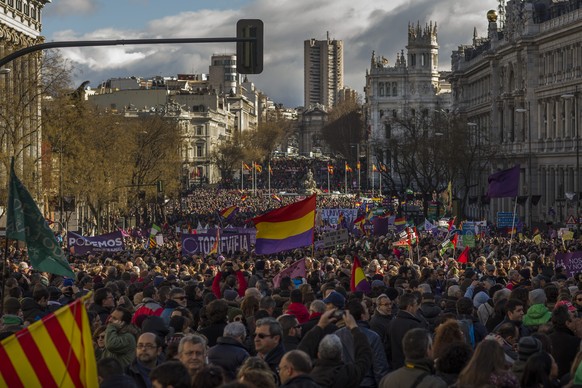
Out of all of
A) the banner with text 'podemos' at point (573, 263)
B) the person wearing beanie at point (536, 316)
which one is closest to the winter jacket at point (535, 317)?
the person wearing beanie at point (536, 316)

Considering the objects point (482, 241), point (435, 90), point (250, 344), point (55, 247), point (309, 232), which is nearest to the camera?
point (250, 344)

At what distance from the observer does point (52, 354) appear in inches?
355

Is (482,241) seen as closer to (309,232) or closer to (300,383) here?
(309,232)

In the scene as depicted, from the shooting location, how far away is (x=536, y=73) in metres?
84.1

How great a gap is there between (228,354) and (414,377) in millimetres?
2422

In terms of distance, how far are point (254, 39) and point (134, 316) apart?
216 inches

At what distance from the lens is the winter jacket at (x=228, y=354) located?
40.6ft

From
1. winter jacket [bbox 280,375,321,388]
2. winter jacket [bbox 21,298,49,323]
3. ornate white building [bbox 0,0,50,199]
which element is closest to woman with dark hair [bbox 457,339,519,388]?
winter jacket [bbox 280,375,321,388]

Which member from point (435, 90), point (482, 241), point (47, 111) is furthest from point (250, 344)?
point (435, 90)

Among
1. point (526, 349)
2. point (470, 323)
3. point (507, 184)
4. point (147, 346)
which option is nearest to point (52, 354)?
point (147, 346)

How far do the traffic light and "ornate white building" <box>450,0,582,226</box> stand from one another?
163ft

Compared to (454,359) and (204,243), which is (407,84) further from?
(454,359)

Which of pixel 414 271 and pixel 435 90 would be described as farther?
pixel 435 90

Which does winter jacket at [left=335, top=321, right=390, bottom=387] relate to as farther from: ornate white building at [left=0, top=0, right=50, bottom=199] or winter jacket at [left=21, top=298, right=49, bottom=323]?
ornate white building at [left=0, top=0, right=50, bottom=199]
